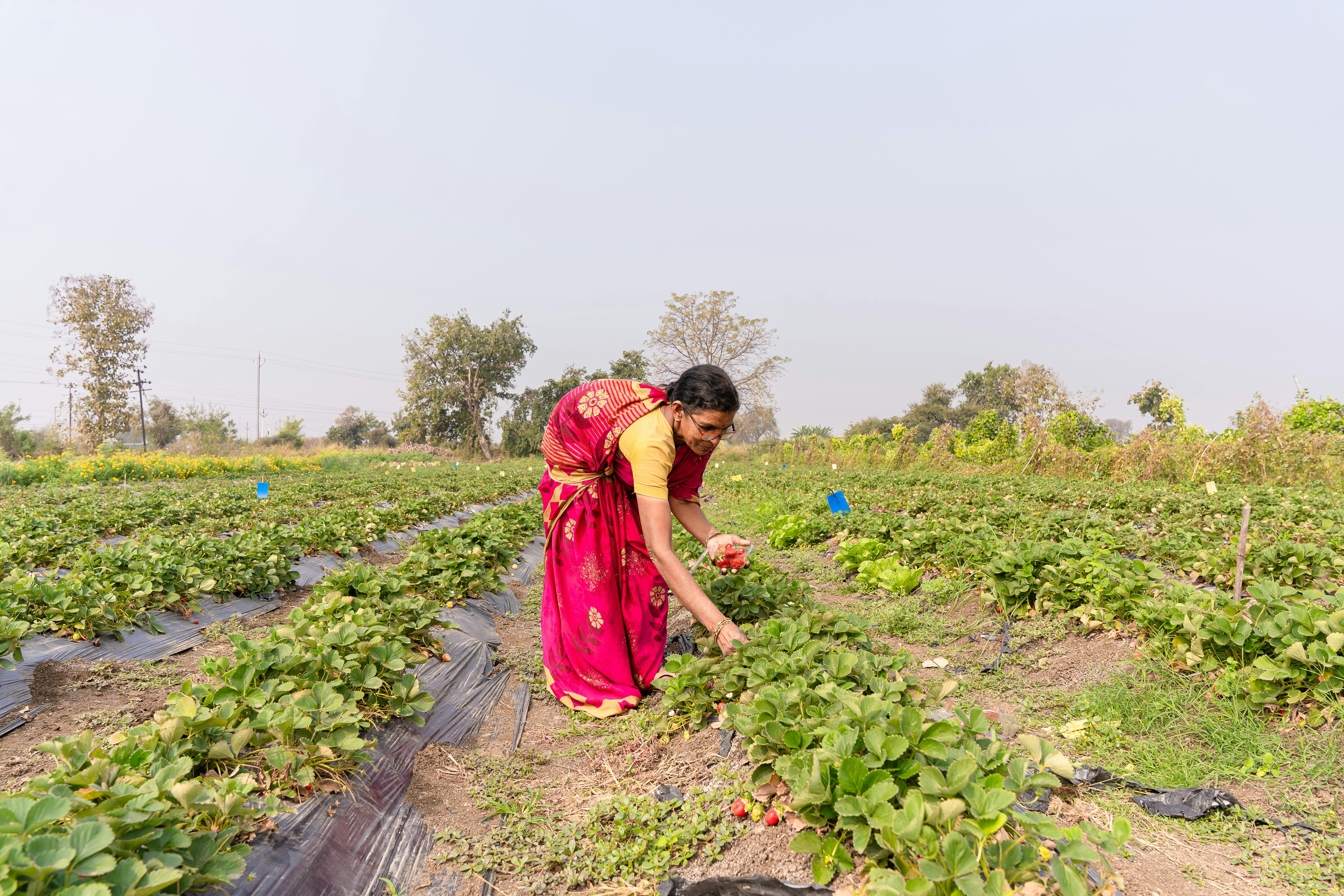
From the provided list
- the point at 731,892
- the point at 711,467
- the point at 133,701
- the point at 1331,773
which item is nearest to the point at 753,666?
the point at 731,892

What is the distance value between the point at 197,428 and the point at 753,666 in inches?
1552

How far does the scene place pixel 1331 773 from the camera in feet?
Result: 6.98

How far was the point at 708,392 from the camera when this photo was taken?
2.49m

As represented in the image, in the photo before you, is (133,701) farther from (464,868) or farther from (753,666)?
(753,666)

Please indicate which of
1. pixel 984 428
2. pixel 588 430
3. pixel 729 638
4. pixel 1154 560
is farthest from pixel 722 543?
pixel 984 428

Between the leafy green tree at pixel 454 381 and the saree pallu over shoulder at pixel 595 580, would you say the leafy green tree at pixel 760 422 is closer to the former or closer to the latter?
the leafy green tree at pixel 454 381

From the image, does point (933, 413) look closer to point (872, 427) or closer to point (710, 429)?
point (872, 427)

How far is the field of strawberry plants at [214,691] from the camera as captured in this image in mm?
1165

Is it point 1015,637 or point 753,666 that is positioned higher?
point 753,666

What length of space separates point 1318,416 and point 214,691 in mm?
22620

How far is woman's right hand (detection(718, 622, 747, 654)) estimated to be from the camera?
7.89 feet

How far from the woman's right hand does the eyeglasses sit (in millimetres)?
741

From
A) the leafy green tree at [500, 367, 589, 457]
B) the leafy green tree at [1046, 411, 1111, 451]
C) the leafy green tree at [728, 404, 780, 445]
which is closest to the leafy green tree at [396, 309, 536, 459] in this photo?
the leafy green tree at [500, 367, 589, 457]

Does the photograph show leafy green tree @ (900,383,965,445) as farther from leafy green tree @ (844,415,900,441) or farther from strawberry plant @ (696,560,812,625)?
strawberry plant @ (696,560,812,625)
